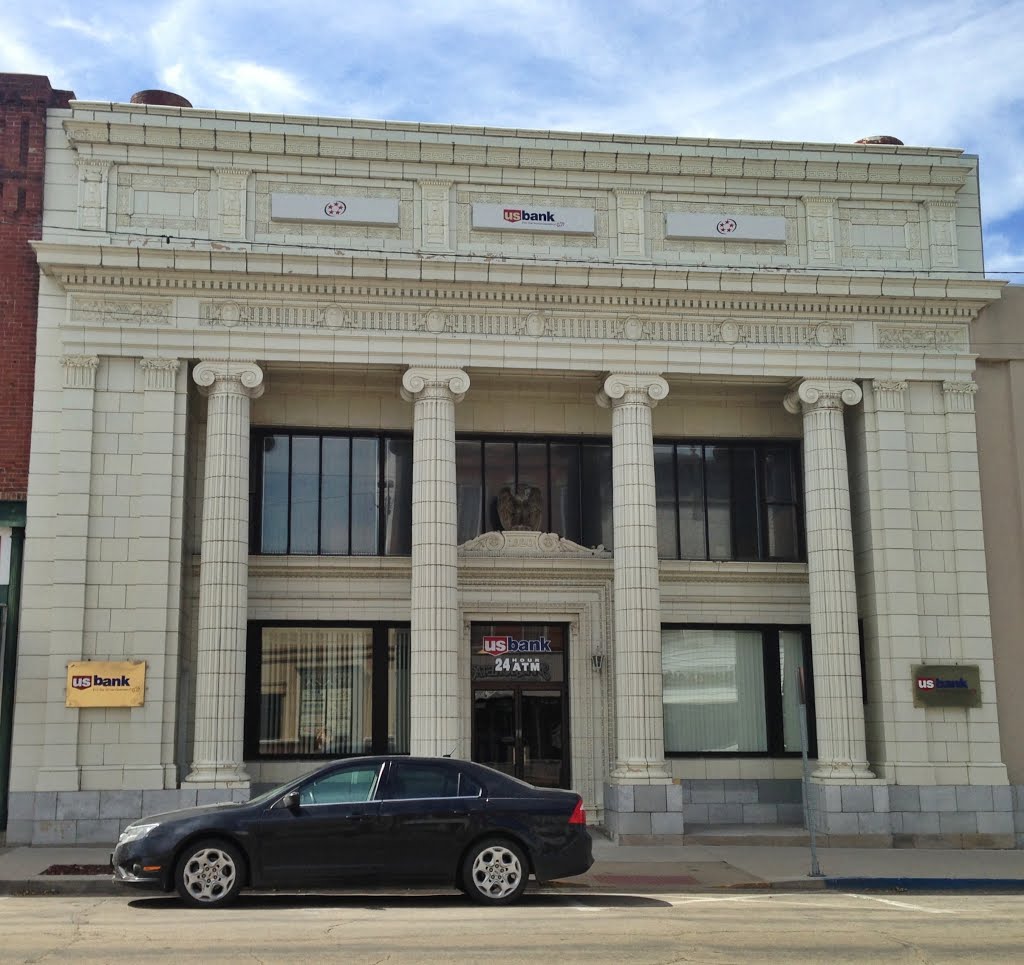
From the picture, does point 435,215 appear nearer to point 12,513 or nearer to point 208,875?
point 12,513

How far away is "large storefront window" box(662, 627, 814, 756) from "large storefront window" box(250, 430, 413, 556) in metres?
5.92

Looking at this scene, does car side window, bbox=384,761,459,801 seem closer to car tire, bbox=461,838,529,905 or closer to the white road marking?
car tire, bbox=461,838,529,905

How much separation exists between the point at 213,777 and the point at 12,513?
5.82 metres

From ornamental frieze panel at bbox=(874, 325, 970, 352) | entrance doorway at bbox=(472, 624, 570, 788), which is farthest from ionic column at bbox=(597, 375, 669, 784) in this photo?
ornamental frieze panel at bbox=(874, 325, 970, 352)

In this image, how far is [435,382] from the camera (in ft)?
73.6

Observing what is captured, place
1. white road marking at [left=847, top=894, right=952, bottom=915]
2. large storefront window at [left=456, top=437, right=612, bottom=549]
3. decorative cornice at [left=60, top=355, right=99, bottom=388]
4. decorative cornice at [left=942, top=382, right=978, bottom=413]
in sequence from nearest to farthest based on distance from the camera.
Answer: white road marking at [left=847, top=894, right=952, bottom=915] → decorative cornice at [left=60, top=355, right=99, bottom=388] → decorative cornice at [left=942, top=382, right=978, bottom=413] → large storefront window at [left=456, top=437, right=612, bottom=549]

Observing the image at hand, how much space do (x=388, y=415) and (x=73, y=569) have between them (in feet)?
21.6

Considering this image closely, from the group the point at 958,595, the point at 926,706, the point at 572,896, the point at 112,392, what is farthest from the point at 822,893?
the point at 112,392

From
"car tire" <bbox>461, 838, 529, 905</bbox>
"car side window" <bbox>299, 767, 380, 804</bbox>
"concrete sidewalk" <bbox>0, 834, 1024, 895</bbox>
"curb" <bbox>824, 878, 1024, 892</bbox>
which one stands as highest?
"car side window" <bbox>299, 767, 380, 804</bbox>

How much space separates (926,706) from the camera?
22.5 m

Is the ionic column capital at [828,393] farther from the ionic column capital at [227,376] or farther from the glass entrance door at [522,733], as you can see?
the ionic column capital at [227,376]

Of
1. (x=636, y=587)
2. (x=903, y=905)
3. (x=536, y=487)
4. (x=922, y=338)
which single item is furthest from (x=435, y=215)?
(x=903, y=905)

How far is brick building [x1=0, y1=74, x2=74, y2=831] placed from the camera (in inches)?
851

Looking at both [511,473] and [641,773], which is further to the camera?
[511,473]
